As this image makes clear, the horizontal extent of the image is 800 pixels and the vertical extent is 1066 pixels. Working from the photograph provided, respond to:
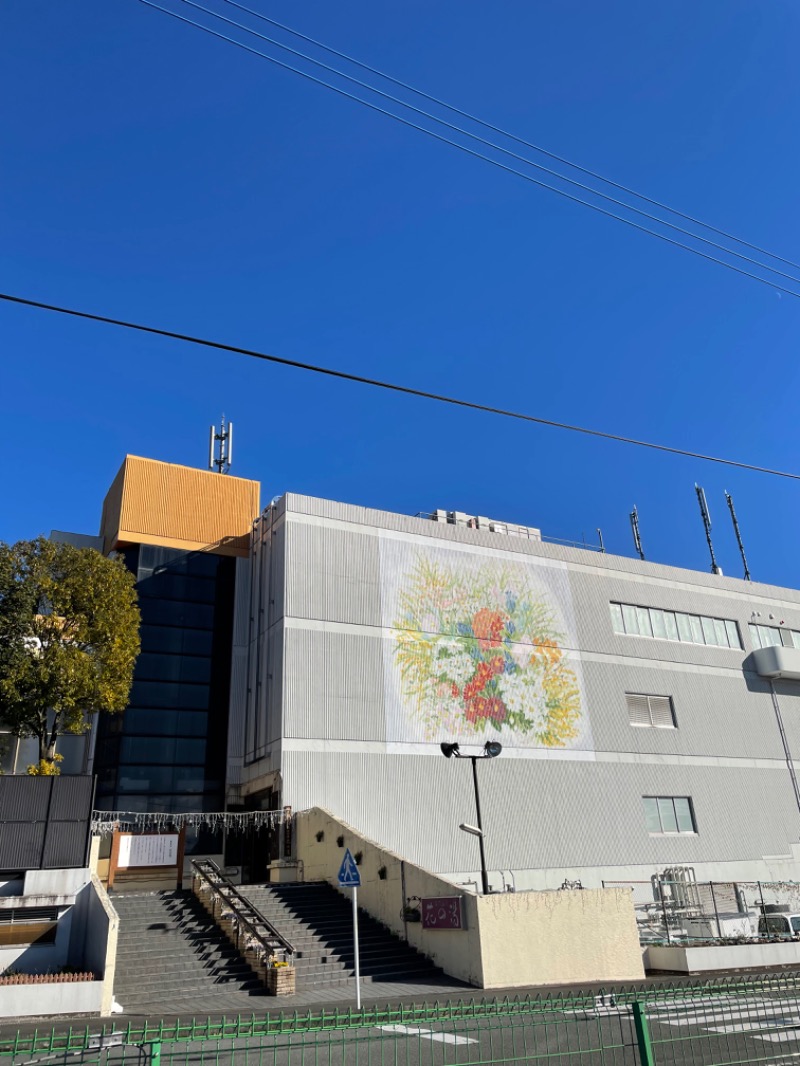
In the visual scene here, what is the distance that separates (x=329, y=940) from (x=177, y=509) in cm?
2134

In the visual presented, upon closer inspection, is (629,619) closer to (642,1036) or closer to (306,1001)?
(306,1001)

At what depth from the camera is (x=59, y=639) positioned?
2461 cm

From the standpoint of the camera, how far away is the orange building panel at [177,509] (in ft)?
116

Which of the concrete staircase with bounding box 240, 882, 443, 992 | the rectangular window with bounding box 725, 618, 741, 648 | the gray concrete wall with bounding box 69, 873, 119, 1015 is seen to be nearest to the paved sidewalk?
the concrete staircase with bounding box 240, 882, 443, 992

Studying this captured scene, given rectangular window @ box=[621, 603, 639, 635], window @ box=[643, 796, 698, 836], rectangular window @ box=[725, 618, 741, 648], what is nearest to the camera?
window @ box=[643, 796, 698, 836]

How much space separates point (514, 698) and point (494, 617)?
3744 mm

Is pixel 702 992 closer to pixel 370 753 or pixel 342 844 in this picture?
pixel 342 844

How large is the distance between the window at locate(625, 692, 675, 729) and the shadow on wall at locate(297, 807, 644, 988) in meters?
18.5

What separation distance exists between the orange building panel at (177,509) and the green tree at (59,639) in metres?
9.04

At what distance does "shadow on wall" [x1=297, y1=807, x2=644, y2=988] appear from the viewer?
1848cm

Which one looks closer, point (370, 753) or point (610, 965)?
point (610, 965)

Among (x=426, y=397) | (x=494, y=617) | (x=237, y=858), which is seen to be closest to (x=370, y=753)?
→ (x=237, y=858)

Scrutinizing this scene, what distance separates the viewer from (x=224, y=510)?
1481 inches

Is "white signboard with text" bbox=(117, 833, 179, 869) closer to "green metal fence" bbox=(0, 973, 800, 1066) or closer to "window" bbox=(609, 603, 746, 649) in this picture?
"green metal fence" bbox=(0, 973, 800, 1066)
